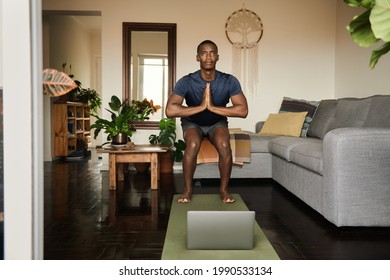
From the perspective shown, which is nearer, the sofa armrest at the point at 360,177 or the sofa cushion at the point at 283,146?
the sofa armrest at the point at 360,177

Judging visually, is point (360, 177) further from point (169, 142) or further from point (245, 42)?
point (245, 42)

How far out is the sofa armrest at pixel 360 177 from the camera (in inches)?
91.5

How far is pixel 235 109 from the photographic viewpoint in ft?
9.98

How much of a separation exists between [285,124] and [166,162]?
1.48 metres

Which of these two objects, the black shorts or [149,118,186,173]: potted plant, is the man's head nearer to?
the black shorts

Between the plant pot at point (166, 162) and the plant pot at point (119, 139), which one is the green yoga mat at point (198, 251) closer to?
the plant pot at point (119, 139)

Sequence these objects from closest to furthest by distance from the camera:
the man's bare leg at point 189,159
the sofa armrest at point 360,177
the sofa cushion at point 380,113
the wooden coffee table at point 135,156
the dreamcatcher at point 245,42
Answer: the sofa armrest at point 360,177
the sofa cushion at point 380,113
the man's bare leg at point 189,159
the wooden coffee table at point 135,156
the dreamcatcher at point 245,42

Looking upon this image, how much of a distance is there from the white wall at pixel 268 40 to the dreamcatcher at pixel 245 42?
7cm

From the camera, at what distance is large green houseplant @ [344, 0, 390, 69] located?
815 mm

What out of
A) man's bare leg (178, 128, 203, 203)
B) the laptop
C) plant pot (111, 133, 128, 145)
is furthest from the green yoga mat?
plant pot (111, 133, 128, 145)

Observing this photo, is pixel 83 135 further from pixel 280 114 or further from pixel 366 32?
pixel 366 32

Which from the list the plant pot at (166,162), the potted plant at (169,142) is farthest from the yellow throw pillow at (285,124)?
the plant pot at (166,162)

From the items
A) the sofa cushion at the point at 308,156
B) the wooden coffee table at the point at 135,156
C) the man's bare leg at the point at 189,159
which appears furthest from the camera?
the wooden coffee table at the point at 135,156

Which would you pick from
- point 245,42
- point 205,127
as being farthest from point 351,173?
point 245,42
